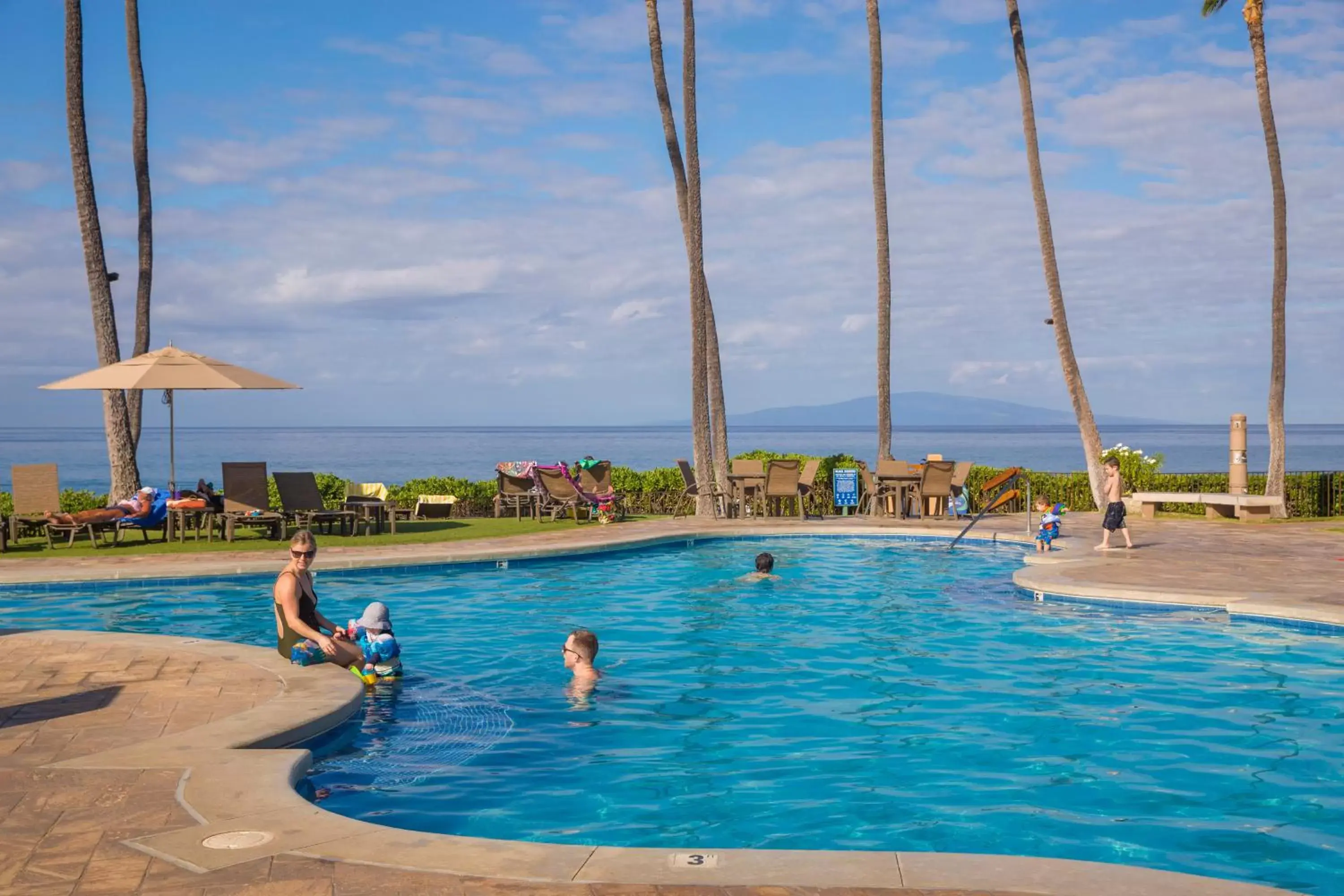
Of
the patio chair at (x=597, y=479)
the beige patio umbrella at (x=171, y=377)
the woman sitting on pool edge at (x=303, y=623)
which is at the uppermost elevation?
the beige patio umbrella at (x=171, y=377)

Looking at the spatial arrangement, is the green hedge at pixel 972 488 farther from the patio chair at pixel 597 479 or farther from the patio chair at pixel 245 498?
the patio chair at pixel 245 498

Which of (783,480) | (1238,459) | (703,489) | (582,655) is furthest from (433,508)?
(1238,459)

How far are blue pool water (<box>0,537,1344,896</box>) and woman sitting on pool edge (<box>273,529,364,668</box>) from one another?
532 millimetres

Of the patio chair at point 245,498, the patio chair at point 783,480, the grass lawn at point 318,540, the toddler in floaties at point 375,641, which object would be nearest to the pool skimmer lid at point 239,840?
the toddler in floaties at point 375,641

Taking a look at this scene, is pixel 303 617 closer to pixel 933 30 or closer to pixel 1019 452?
pixel 933 30

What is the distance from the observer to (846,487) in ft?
74.8

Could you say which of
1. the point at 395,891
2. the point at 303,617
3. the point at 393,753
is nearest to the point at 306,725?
the point at 393,753

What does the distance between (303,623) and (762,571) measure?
23.7 feet

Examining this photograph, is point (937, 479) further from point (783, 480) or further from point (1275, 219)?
point (1275, 219)

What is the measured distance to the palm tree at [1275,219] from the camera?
948 inches

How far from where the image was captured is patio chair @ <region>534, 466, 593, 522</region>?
2139 cm

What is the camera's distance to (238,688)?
25.1 feet

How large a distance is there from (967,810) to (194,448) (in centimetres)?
12433

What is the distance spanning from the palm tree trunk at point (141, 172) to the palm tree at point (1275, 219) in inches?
897
